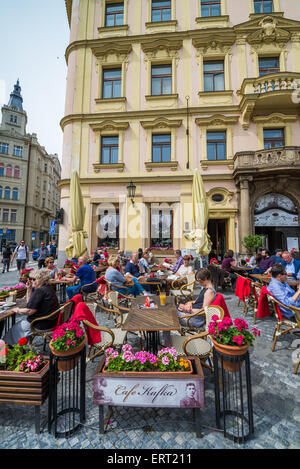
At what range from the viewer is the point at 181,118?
40.1 ft

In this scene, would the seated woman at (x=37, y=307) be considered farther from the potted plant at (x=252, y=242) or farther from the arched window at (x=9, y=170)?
the arched window at (x=9, y=170)

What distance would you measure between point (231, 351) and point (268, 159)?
10935 millimetres

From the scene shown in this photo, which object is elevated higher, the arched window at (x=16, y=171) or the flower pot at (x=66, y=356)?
the arched window at (x=16, y=171)

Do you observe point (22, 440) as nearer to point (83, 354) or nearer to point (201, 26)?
point (83, 354)

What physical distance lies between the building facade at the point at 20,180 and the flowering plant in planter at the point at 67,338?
35516 millimetres

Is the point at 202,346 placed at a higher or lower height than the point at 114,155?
lower

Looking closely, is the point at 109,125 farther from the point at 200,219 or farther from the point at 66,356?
the point at 66,356

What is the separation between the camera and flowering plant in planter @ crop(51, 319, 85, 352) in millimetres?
2074

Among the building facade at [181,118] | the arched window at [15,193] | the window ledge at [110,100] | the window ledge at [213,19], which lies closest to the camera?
the building facade at [181,118]

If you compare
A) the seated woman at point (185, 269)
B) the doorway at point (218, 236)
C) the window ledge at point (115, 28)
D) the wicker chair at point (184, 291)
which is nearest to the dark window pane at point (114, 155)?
the doorway at point (218, 236)

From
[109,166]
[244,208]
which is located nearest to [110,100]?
[109,166]

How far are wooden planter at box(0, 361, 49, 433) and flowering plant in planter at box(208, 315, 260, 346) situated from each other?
1677 millimetres

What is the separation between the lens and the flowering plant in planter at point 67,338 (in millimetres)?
2074

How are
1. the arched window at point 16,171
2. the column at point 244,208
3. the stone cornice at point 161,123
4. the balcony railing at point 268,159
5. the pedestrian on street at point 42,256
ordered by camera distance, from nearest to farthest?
1. the balcony railing at point 268,159
2. the column at point 244,208
3. the pedestrian on street at point 42,256
4. the stone cornice at point 161,123
5. the arched window at point 16,171
